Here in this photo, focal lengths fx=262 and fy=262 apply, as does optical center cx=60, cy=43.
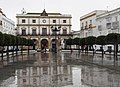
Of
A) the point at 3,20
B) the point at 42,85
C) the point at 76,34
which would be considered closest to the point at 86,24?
the point at 76,34

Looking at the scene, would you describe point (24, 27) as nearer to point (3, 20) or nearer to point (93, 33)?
point (3, 20)

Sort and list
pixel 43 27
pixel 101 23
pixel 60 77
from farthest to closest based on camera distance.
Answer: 1. pixel 43 27
2. pixel 101 23
3. pixel 60 77

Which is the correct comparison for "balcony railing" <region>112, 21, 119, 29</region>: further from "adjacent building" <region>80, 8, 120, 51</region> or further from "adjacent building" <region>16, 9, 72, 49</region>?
"adjacent building" <region>16, 9, 72, 49</region>

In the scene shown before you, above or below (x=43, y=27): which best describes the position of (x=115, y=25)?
below

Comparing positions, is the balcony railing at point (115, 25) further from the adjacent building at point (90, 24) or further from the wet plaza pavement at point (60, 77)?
the wet plaza pavement at point (60, 77)

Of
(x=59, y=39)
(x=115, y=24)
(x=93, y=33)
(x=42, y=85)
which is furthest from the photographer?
(x=59, y=39)

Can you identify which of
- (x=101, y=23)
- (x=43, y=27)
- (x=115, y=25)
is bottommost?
(x=115, y=25)

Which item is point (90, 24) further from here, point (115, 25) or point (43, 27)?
point (43, 27)

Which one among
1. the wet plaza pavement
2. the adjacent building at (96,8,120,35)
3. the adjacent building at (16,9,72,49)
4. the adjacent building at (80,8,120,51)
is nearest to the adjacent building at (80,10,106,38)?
the adjacent building at (80,8,120,51)

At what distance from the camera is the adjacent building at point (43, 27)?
2808 inches

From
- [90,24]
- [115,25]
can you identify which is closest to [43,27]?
[90,24]

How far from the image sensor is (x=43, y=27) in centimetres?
7281

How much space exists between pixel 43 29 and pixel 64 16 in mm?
6982

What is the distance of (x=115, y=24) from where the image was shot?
4725 cm
